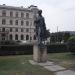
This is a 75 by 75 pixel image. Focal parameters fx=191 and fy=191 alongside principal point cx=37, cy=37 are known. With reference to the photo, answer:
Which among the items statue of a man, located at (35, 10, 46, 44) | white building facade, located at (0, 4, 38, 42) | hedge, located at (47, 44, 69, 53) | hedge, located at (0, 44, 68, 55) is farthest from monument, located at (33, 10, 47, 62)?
white building facade, located at (0, 4, 38, 42)

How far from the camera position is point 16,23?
69.4 meters

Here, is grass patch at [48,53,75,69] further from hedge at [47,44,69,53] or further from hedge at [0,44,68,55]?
hedge at [47,44,69,53]

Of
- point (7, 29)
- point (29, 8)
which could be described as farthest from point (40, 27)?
point (29, 8)

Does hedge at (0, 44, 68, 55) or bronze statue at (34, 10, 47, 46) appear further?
hedge at (0, 44, 68, 55)

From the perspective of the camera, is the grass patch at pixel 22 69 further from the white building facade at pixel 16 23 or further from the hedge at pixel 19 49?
the white building facade at pixel 16 23

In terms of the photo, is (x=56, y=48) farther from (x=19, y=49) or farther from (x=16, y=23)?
(x=16, y=23)

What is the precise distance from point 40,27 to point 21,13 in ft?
188

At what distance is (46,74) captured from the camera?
30.1ft

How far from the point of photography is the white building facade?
219 ft

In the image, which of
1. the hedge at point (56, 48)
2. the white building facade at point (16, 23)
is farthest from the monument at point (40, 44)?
the white building facade at point (16, 23)

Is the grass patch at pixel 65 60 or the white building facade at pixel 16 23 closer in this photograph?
the grass patch at pixel 65 60

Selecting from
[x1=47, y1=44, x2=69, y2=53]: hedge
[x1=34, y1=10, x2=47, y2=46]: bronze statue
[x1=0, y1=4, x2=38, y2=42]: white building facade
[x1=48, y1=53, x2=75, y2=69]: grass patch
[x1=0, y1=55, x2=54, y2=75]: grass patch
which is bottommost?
[x1=0, y1=55, x2=54, y2=75]: grass patch

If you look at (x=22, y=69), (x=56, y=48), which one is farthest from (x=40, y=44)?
(x=56, y=48)

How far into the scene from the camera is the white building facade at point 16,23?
219 feet
